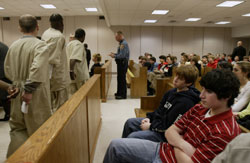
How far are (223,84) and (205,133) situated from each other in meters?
0.30

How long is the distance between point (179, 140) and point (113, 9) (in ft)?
22.7

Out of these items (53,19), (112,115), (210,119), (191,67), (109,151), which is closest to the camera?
(210,119)

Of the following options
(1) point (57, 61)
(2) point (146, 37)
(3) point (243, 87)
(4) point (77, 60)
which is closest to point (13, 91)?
(1) point (57, 61)

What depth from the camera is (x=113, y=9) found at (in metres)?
7.44

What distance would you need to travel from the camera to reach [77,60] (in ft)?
10.2

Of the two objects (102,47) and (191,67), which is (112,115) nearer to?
(191,67)

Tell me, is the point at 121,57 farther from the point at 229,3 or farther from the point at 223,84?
the point at 229,3

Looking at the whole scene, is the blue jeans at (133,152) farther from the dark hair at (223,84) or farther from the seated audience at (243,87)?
the seated audience at (243,87)

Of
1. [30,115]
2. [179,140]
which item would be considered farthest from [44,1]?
[179,140]

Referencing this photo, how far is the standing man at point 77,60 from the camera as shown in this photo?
3.10 metres

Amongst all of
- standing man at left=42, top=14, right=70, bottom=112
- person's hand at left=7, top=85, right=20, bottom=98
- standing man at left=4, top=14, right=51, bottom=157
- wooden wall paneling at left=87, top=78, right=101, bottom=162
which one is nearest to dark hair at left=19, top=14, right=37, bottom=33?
standing man at left=4, top=14, right=51, bottom=157

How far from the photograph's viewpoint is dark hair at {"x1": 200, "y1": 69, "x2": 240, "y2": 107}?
1140 mm

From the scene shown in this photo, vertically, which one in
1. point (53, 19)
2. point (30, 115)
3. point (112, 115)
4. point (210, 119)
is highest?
point (53, 19)

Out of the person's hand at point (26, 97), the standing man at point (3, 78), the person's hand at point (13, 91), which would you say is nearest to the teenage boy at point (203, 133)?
the person's hand at point (26, 97)
